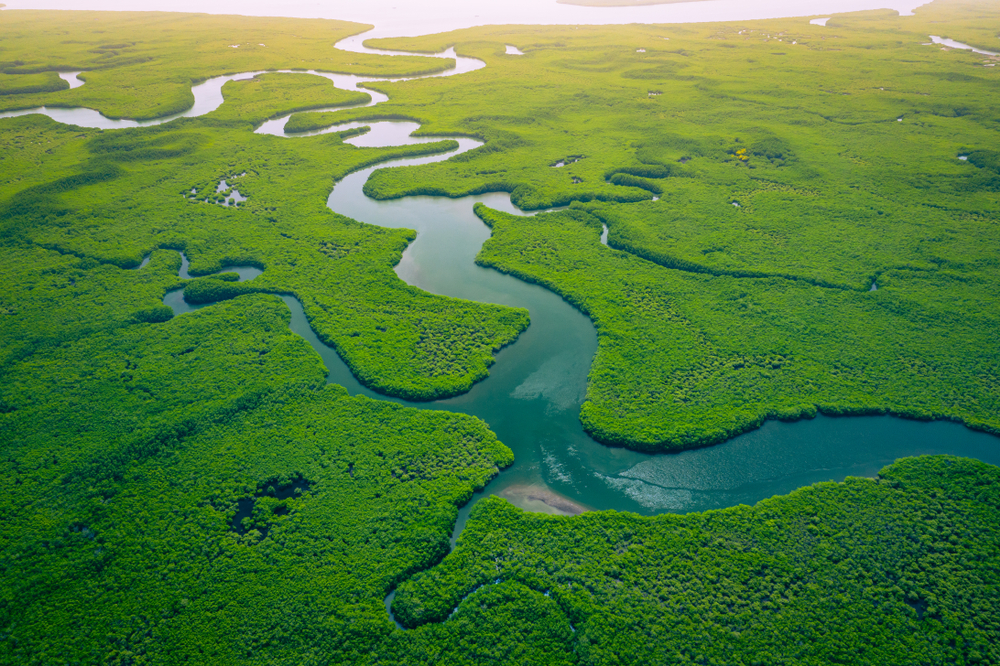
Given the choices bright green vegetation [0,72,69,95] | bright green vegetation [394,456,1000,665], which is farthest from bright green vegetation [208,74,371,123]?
bright green vegetation [394,456,1000,665]

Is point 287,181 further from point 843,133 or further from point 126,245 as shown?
point 843,133

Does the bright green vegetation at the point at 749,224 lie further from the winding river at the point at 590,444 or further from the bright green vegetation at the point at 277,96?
the bright green vegetation at the point at 277,96

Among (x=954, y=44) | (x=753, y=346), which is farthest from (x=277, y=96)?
(x=954, y=44)

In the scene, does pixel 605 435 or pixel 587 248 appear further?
pixel 587 248

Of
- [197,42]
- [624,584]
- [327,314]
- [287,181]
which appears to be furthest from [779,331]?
[197,42]

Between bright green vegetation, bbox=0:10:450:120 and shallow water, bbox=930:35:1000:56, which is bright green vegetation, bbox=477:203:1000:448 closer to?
bright green vegetation, bbox=0:10:450:120
